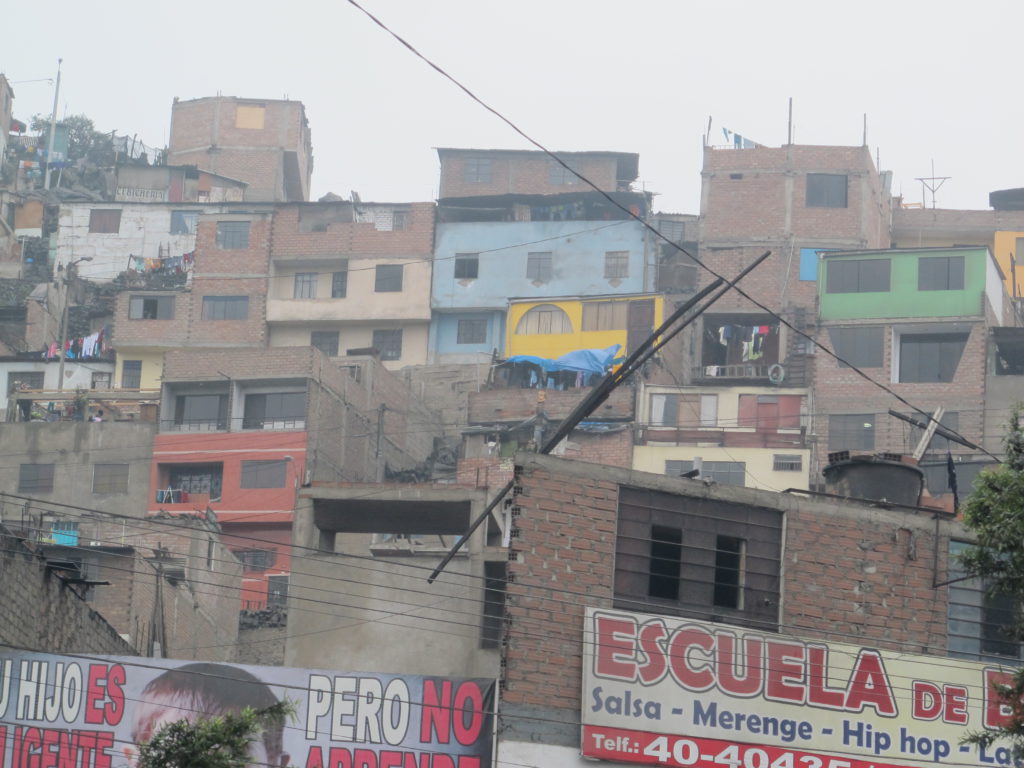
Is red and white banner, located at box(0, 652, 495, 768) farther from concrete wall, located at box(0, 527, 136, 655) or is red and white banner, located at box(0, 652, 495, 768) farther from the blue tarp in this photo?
the blue tarp

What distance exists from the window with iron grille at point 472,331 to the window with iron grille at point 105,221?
17.9 m

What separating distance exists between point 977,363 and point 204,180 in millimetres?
40908

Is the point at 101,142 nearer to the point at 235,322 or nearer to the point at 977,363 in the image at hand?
the point at 235,322

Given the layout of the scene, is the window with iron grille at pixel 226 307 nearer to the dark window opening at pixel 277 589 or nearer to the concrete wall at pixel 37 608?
the dark window opening at pixel 277 589

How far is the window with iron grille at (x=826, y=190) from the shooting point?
70500mm

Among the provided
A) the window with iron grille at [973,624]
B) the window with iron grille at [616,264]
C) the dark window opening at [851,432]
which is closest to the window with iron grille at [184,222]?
the window with iron grille at [616,264]

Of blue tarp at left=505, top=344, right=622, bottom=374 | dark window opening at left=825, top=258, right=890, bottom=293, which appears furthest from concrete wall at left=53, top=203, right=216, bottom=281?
dark window opening at left=825, top=258, right=890, bottom=293

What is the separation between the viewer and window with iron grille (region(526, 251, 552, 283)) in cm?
7081

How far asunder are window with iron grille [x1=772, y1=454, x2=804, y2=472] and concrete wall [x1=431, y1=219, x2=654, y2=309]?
12677 mm

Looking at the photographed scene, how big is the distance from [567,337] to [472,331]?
6.19m


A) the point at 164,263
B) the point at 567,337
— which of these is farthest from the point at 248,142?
the point at 567,337

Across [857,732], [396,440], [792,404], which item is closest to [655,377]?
[792,404]

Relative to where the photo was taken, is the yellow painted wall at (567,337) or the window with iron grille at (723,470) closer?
the window with iron grille at (723,470)

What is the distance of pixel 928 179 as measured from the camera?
82938 mm
